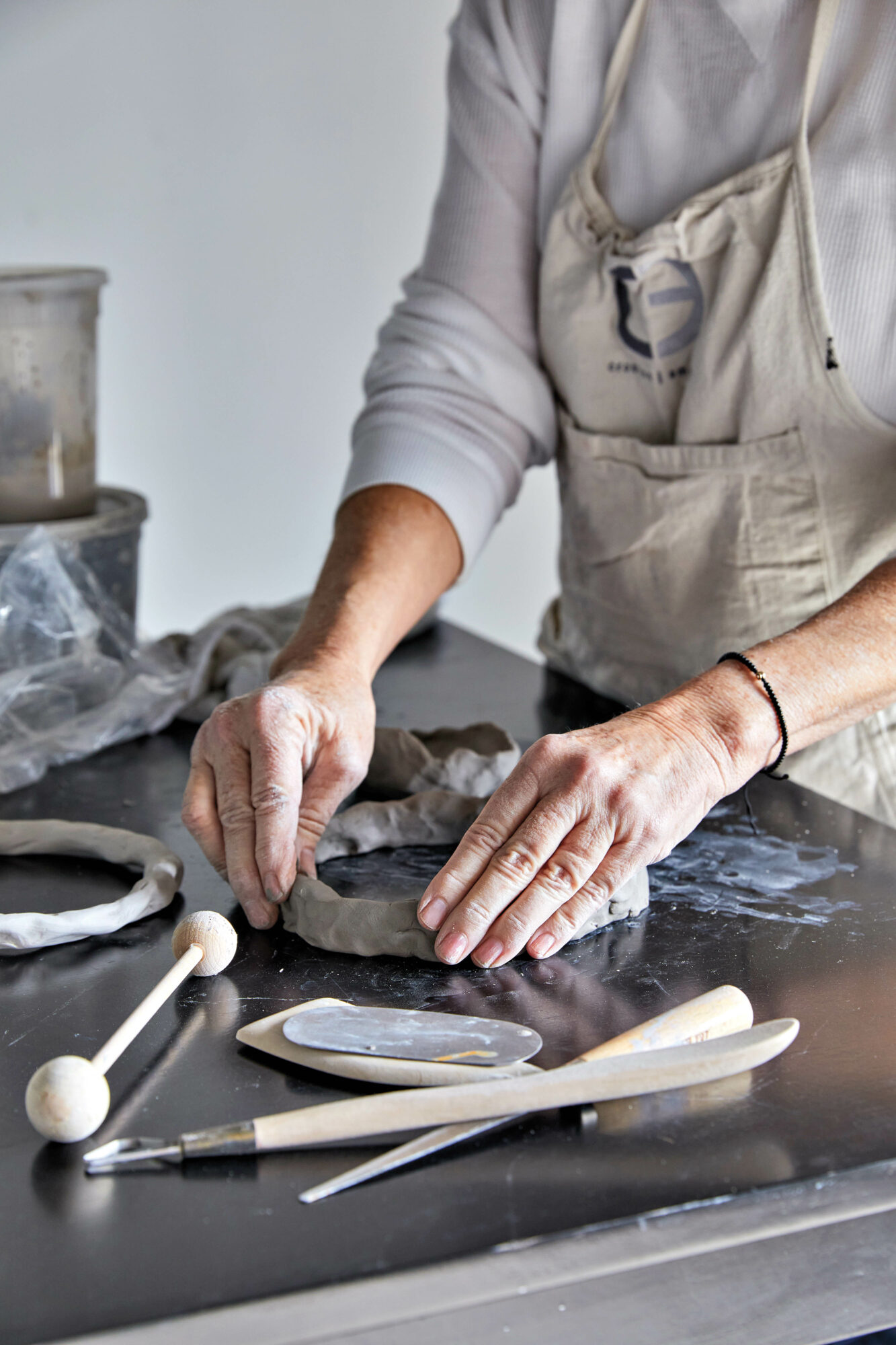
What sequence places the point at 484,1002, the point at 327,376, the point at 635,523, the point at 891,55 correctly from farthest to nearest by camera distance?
the point at 327,376 → the point at 635,523 → the point at 891,55 → the point at 484,1002

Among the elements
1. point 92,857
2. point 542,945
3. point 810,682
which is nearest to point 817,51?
point 810,682

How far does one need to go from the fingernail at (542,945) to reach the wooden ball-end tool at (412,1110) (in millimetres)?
186

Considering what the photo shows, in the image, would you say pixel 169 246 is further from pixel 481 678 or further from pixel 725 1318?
pixel 725 1318

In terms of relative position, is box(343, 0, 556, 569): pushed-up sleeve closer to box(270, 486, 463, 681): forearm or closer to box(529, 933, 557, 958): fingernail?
box(270, 486, 463, 681): forearm

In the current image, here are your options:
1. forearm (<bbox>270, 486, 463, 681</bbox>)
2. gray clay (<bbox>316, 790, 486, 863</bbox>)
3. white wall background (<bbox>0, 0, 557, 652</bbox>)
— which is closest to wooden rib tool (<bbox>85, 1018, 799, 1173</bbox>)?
gray clay (<bbox>316, 790, 486, 863</bbox>)

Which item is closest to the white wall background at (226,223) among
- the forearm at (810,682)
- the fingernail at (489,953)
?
the forearm at (810,682)

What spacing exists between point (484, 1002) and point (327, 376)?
8.60 feet

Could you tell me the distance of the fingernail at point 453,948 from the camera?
0.83 m

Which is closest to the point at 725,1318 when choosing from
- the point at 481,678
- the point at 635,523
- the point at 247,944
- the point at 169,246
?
the point at 247,944

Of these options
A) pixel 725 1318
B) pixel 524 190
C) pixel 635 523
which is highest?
pixel 524 190

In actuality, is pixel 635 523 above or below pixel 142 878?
above

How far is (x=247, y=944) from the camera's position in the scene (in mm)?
888

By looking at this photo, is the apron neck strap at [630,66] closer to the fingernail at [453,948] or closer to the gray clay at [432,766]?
the gray clay at [432,766]

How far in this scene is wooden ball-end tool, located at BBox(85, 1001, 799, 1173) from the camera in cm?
63
